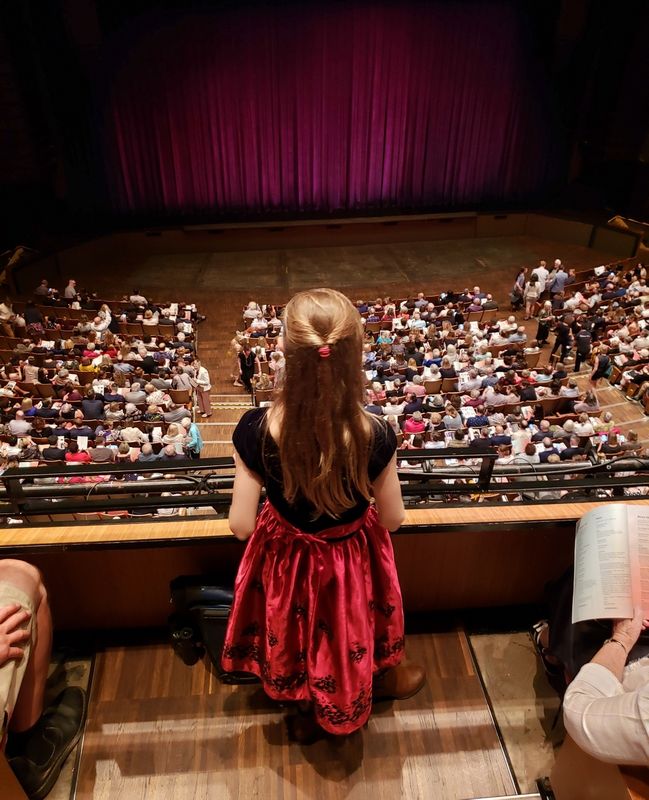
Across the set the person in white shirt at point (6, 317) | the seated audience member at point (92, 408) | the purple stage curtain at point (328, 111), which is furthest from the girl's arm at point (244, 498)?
the purple stage curtain at point (328, 111)

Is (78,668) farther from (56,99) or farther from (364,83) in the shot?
(364,83)

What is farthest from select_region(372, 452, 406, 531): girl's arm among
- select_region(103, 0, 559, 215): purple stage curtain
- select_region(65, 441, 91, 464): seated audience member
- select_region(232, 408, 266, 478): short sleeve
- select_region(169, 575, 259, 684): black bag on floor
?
select_region(103, 0, 559, 215): purple stage curtain

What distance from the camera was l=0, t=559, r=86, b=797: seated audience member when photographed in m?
1.61

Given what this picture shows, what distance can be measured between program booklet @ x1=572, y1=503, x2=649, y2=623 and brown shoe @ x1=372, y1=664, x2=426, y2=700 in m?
0.81

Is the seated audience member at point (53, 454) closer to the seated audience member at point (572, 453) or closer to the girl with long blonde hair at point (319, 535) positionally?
the girl with long blonde hair at point (319, 535)

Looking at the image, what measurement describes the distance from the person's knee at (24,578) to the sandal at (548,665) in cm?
176

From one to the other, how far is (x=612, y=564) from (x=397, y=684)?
99 centimetres

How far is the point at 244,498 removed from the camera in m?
1.54

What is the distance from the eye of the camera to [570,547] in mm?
2248

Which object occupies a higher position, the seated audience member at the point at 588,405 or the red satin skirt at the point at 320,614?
the red satin skirt at the point at 320,614

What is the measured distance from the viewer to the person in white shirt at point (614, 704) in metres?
1.24

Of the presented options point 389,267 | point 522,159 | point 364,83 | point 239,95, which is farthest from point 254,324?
point 522,159

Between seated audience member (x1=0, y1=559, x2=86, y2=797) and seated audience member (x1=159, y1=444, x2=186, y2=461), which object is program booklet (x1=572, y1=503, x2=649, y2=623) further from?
seated audience member (x1=159, y1=444, x2=186, y2=461)

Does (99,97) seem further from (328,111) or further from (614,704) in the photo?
(614,704)
